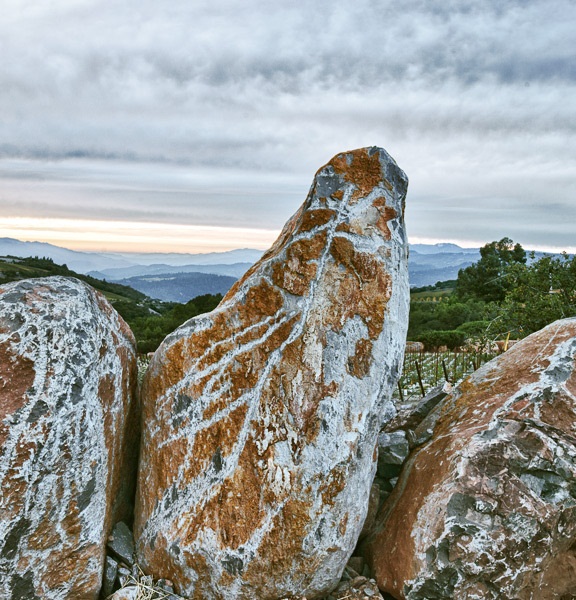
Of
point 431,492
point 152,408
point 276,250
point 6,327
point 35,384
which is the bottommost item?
point 431,492

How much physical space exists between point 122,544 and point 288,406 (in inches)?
73.0

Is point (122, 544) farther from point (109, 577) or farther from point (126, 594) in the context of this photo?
point (126, 594)

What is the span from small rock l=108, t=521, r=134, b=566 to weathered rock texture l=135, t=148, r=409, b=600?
0.27ft

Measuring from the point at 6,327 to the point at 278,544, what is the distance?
237 centimetres

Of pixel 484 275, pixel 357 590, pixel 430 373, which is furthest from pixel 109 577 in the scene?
pixel 484 275

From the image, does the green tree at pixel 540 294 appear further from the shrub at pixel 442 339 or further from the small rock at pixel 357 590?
the small rock at pixel 357 590

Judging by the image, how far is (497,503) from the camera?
397 cm

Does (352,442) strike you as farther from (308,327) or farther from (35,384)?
(35,384)

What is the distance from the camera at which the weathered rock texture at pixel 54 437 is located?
369cm

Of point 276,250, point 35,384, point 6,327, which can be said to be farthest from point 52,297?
point 276,250

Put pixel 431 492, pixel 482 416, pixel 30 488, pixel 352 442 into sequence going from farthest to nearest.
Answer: pixel 482 416 < pixel 431 492 < pixel 352 442 < pixel 30 488

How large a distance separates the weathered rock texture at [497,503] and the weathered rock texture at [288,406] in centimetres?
47

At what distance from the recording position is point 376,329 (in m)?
4.15

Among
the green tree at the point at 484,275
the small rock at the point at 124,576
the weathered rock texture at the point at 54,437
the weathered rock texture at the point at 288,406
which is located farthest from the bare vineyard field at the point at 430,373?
the green tree at the point at 484,275
